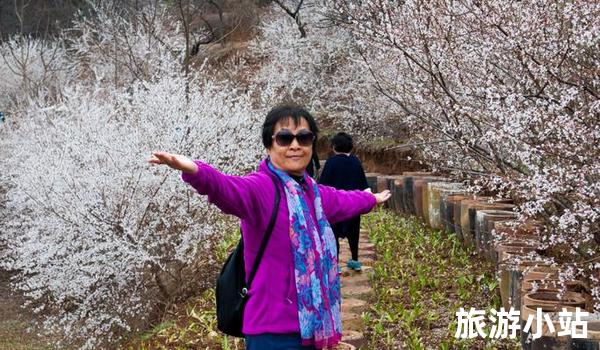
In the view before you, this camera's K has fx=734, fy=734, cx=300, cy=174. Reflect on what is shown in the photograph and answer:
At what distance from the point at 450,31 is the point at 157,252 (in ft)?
10.7

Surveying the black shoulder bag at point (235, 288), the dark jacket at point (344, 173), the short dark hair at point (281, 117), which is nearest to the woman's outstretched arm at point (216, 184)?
the black shoulder bag at point (235, 288)

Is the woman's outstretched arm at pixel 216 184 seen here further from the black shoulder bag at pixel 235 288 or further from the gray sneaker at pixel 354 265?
the gray sneaker at pixel 354 265

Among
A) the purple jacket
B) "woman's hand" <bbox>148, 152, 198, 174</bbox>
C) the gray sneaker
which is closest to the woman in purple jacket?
the purple jacket

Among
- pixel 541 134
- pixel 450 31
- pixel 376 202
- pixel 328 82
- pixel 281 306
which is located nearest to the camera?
pixel 281 306

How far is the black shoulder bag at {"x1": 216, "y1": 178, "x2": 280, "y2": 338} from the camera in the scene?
2.53 metres

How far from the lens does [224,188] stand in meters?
2.38

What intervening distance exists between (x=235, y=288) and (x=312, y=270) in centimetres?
30

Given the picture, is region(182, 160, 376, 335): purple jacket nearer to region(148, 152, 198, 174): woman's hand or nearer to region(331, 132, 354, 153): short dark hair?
region(148, 152, 198, 174): woman's hand

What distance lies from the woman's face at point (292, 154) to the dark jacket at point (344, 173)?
147 inches

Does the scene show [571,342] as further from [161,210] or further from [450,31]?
[161,210]

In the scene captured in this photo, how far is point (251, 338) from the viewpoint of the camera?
8.27ft

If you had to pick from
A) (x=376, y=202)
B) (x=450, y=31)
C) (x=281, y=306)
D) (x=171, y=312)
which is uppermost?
(x=450, y=31)

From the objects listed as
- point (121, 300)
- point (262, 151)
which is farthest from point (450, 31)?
point (262, 151)

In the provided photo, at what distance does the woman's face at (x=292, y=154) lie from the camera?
2668 mm
